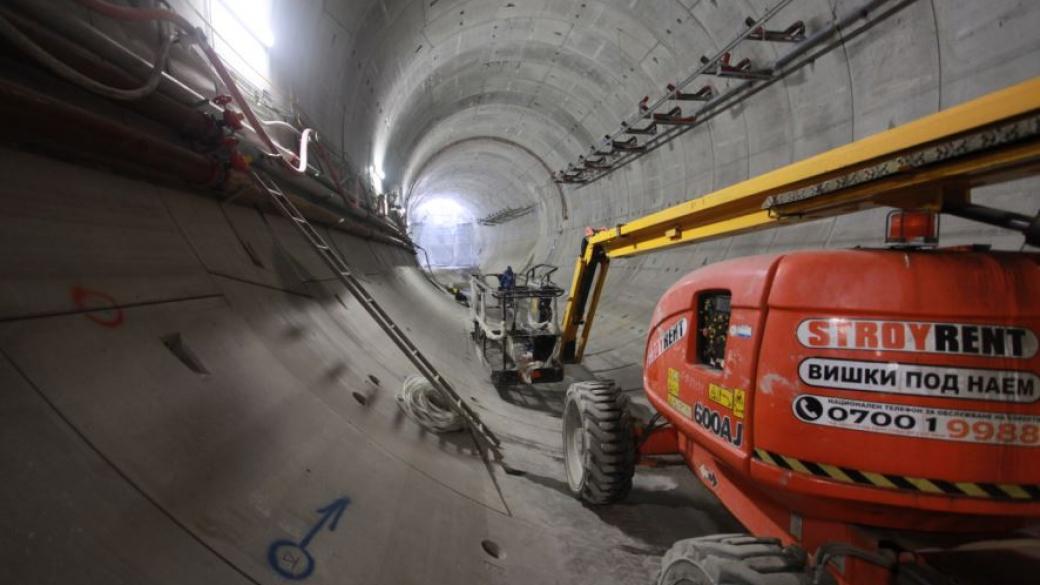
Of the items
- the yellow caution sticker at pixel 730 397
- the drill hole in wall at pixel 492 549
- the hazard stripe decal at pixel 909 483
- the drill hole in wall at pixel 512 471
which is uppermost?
the yellow caution sticker at pixel 730 397

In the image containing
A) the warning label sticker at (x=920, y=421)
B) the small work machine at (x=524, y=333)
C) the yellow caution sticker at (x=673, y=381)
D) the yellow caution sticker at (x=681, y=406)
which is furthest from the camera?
the small work machine at (x=524, y=333)

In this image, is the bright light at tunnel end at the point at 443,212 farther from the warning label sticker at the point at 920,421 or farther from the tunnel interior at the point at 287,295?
the warning label sticker at the point at 920,421

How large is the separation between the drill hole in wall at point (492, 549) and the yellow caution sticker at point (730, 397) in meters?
1.47

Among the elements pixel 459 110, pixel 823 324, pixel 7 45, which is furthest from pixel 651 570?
pixel 459 110

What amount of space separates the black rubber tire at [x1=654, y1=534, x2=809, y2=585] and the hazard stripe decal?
33cm

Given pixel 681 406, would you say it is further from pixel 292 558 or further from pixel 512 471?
pixel 292 558

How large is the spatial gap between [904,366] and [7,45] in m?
3.67

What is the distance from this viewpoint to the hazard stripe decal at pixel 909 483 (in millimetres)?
1532

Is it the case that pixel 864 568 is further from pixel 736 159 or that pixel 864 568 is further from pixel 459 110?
pixel 459 110

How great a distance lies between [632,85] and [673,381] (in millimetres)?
8483

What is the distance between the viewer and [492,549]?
8.86ft

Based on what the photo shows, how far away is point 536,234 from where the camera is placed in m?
21.5

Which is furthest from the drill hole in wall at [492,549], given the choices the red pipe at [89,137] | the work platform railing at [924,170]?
the red pipe at [89,137]

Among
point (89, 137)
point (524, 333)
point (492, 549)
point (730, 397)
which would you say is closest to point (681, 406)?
point (730, 397)
